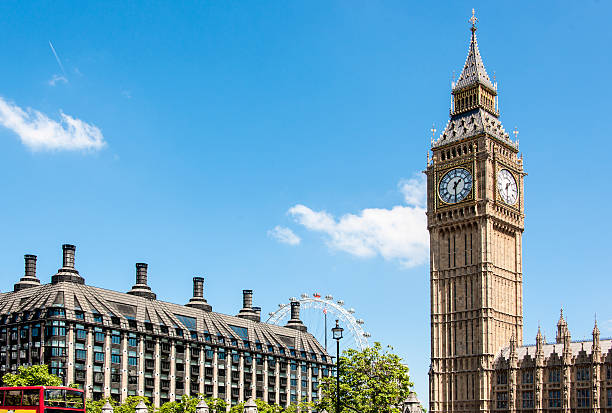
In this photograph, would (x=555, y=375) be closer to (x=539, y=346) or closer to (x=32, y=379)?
(x=539, y=346)

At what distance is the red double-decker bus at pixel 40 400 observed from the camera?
71.1m

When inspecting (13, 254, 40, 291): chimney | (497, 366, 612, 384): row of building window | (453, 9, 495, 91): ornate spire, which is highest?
(453, 9, 495, 91): ornate spire

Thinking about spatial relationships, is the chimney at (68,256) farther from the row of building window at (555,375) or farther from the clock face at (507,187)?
the row of building window at (555,375)

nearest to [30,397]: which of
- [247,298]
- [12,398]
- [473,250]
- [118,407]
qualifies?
[12,398]

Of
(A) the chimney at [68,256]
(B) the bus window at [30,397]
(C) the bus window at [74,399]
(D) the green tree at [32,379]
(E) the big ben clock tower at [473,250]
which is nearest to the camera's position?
(B) the bus window at [30,397]

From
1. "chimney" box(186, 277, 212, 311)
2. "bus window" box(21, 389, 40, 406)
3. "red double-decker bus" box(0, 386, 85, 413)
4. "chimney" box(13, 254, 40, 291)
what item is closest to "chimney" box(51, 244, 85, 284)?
"chimney" box(13, 254, 40, 291)

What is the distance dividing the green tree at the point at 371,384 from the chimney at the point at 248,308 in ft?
333

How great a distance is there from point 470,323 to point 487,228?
14.9 metres

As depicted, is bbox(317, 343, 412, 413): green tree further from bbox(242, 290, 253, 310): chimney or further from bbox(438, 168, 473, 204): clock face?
bbox(242, 290, 253, 310): chimney

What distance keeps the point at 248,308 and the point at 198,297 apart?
1795 centimetres

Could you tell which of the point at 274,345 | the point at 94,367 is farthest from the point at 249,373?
the point at 94,367

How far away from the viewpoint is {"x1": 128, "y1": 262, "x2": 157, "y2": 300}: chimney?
160250mm

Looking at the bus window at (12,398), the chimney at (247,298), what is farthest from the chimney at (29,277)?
the bus window at (12,398)

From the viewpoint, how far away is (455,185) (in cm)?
14188
